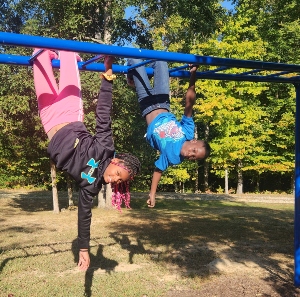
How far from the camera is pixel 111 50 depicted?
3326mm

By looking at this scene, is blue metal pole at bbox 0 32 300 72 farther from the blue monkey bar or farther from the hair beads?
the hair beads

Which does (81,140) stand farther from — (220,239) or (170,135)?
(220,239)

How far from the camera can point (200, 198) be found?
20.4 metres

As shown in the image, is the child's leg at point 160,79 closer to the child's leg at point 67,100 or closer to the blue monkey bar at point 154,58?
the blue monkey bar at point 154,58

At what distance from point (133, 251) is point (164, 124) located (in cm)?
399

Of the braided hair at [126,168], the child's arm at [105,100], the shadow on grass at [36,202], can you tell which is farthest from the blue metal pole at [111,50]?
the shadow on grass at [36,202]

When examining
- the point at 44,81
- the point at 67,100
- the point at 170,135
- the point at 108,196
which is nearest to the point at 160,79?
the point at 170,135

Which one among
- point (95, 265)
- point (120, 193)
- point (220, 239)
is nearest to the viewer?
point (120, 193)

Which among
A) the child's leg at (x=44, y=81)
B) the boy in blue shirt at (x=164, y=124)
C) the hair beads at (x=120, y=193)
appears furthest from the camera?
the boy in blue shirt at (x=164, y=124)

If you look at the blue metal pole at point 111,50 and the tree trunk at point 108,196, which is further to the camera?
the tree trunk at point 108,196

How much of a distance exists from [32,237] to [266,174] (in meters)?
19.4

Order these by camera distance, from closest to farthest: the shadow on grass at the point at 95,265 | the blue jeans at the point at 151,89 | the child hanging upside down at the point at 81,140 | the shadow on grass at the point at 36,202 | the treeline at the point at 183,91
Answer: the child hanging upside down at the point at 81,140
the blue jeans at the point at 151,89
the shadow on grass at the point at 95,265
the treeline at the point at 183,91
the shadow on grass at the point at 36,202

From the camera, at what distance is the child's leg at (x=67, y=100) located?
3.70m

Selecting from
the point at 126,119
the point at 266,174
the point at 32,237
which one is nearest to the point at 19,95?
the point at 126,119
